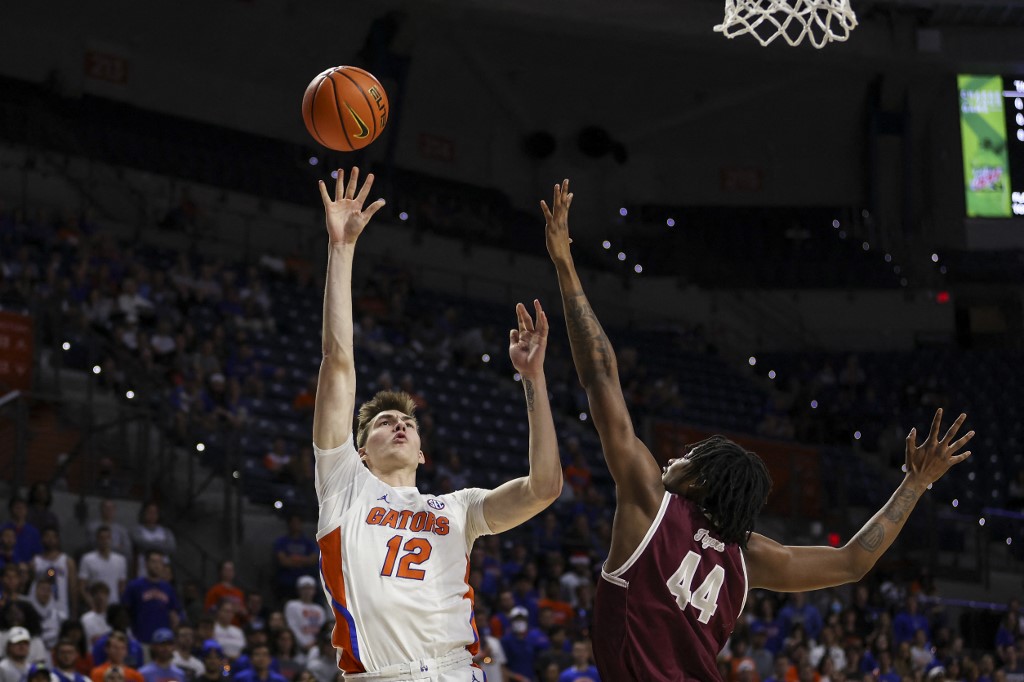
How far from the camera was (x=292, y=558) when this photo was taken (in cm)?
1295

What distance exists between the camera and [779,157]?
94.4 feet

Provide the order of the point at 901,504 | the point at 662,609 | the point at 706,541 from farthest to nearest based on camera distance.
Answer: the point at 901,504, the point at 706,541, the point at 662,609

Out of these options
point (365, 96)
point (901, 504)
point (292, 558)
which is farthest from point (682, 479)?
point (292, 558)

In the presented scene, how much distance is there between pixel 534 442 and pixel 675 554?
65 centimetres

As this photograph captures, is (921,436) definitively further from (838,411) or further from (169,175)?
(169,175)

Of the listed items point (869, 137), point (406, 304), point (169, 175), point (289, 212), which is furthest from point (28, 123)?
point (869, 137)

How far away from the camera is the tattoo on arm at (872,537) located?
4699 millimetres

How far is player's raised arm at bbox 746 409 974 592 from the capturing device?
4559 millimetres

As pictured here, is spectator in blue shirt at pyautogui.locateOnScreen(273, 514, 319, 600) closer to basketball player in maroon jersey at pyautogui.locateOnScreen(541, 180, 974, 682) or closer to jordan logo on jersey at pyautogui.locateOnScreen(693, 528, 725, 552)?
basketball player in maroon jersey at pyautogui.locateOnScreen(541, 180, 974, 682)

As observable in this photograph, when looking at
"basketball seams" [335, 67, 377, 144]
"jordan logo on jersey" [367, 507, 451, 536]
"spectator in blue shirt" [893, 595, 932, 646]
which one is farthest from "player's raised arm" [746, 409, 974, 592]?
"spectator in blue shirt" [893, 595, 932, 646]

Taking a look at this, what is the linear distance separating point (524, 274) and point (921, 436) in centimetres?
760

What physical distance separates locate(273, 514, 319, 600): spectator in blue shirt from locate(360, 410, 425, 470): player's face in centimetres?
817

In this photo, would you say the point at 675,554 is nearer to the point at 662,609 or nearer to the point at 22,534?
the point at 662,609

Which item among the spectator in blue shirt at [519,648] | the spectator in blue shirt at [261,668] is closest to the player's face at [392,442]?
the spectator in blue shirt at [261,668]
